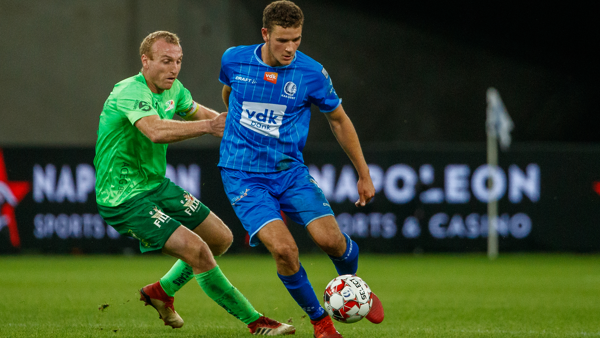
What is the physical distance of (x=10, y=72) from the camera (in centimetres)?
1558

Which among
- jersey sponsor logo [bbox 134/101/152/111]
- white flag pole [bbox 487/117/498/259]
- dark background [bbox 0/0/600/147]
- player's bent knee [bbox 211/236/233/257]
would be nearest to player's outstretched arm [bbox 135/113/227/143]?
jersey sponsor logo [bbox 134/101/152/111]

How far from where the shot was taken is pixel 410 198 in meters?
12.5

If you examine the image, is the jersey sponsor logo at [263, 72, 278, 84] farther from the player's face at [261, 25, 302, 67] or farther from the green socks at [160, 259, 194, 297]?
the green socks at [160, 259, 194, 297]

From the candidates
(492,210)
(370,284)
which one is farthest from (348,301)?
(492,210)

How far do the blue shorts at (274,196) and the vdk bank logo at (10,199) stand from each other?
795 centimetres

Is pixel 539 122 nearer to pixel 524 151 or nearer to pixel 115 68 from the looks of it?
pixel 524 151

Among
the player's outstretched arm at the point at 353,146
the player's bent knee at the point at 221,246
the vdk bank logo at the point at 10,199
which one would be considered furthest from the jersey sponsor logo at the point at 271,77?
the vdk bank logo at the point at 10,199

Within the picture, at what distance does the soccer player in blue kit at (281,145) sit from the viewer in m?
4.98

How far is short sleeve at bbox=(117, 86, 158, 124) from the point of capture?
504cm

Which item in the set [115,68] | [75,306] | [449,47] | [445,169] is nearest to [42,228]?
[115,68]

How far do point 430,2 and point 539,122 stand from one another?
11.3 ft

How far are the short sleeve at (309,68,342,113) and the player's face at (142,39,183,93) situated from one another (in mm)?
934

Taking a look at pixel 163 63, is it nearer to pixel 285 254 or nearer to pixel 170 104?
pixel 170 104

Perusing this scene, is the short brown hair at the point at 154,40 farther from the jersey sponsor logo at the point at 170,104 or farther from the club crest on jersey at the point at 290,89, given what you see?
the club crest on jersey at the point at 290,89
